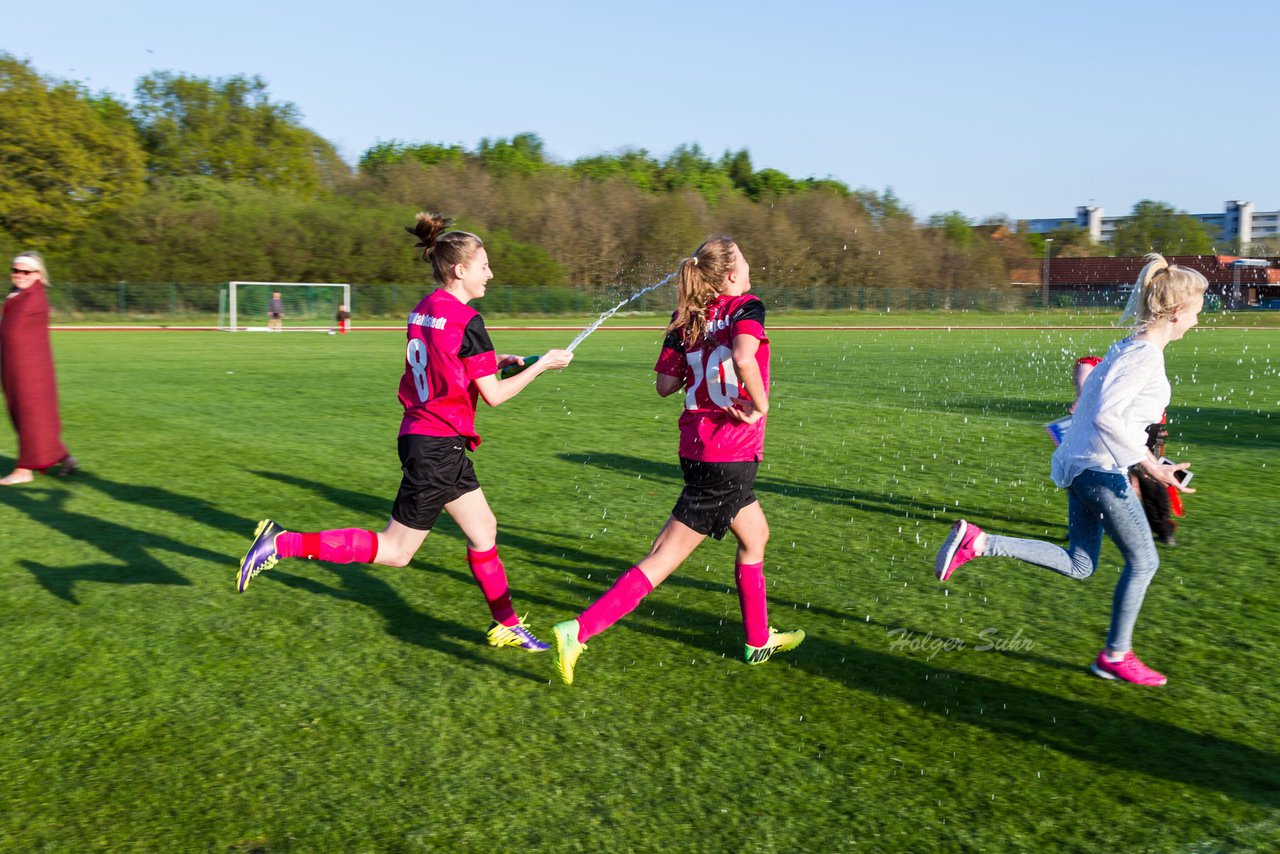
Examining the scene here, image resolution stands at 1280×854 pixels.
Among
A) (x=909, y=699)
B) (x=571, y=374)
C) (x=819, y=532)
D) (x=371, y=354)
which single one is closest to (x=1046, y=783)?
(x=909, y=699)

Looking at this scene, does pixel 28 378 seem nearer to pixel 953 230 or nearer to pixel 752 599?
pixel 752 599

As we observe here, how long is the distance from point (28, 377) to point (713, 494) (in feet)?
22.7

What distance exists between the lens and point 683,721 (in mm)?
3986

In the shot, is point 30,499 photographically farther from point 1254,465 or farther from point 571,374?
point 571,374

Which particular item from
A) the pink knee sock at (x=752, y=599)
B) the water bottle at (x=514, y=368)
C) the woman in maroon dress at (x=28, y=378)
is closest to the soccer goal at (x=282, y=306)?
the woman in maroon dress at (x=28, y=378)

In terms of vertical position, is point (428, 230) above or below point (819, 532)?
above

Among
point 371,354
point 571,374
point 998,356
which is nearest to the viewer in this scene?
point 571,374

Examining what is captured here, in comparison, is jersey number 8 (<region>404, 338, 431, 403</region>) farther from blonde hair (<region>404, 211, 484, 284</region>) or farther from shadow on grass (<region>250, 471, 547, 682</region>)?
shadow on grass (<region>250, 471, 547, 682</region>)

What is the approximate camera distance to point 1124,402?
13.7 ft

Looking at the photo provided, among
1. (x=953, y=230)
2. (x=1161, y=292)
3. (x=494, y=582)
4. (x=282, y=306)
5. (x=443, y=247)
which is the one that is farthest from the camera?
Answer: (x=953, y=230)

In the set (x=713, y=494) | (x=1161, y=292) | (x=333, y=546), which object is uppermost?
(x=1161, y=292)

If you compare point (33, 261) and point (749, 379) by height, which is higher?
point (33, 261)

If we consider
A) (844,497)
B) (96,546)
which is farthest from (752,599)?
(96,546)

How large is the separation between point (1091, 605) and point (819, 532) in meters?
2.01
